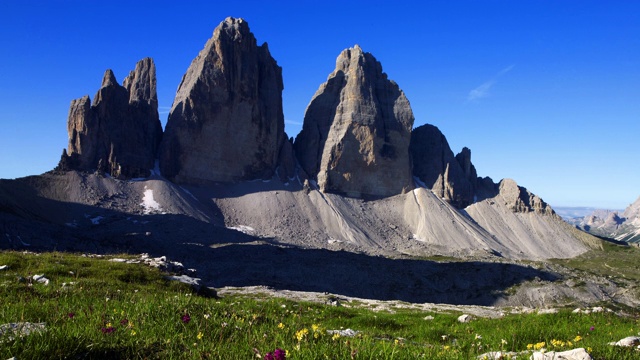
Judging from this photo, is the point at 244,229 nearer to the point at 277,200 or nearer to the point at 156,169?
the point at 277,200

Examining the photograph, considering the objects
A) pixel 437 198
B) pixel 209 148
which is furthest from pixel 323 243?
pixel 437 198

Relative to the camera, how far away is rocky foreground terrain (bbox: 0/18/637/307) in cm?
9875

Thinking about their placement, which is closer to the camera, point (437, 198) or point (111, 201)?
point (111, 201)

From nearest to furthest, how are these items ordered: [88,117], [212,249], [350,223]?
1. [212,249]
2. [88,117]
3. [350,223]

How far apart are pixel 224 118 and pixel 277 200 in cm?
3581

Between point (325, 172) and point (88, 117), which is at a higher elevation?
point (88, 117)

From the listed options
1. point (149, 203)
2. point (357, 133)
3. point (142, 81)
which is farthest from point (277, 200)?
point (142, 81)

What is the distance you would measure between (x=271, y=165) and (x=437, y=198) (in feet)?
223

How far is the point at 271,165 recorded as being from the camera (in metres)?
177

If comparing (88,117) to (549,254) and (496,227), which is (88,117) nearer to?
(496,227)

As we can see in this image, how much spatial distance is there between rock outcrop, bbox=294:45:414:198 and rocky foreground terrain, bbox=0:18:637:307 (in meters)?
0.57

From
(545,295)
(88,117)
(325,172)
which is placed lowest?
(545,295)

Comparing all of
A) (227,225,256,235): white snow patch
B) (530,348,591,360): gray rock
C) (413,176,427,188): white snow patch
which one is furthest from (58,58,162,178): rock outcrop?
(530,348,591,360): gray rock

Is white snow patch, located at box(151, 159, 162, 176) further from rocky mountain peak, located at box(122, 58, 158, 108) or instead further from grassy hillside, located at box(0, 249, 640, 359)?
grassy hillside, located at box(0, 249, 640, 359)
